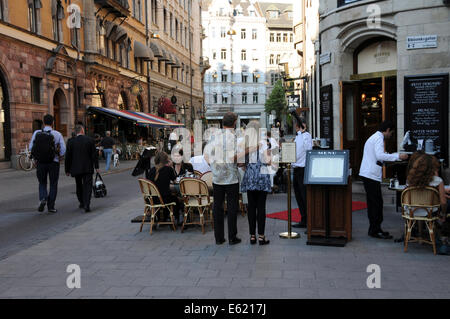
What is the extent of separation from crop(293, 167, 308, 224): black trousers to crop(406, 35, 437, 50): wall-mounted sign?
4016 mm

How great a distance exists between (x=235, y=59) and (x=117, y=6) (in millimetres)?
46750

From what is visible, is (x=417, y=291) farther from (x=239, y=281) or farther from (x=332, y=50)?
(x=332, y=50)

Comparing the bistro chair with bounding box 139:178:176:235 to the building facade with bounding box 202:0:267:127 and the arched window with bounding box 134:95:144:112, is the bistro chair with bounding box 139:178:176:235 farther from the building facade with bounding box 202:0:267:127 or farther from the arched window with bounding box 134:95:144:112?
the building facade with bounding box 202:0:267:127

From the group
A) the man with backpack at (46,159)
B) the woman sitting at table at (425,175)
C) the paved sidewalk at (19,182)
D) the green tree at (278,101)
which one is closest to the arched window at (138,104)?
the paved sidewalk at (19,182)

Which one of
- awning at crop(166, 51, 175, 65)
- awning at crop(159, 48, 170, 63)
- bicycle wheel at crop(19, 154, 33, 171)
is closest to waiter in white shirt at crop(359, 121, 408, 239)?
bicycle wheel at crop(19, 154, 33, 171)

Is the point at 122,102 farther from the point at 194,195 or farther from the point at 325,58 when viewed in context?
the point at 194,195

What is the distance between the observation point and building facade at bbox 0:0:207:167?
19391 millimetres

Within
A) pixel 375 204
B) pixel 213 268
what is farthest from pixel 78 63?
pixel 213 268

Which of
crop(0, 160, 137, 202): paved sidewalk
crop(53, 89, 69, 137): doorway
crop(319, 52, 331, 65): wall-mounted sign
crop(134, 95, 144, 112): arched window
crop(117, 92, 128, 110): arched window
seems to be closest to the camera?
crop(319, 52, 331, 65): wall-mounted sign

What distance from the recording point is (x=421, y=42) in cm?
976

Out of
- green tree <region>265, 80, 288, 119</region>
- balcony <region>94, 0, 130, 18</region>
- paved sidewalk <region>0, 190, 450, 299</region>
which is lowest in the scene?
paved sidewalk <region>0, 190, 450, 299</region>

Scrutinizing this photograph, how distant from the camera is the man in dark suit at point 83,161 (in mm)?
9930

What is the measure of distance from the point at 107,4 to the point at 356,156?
20.3 metres
